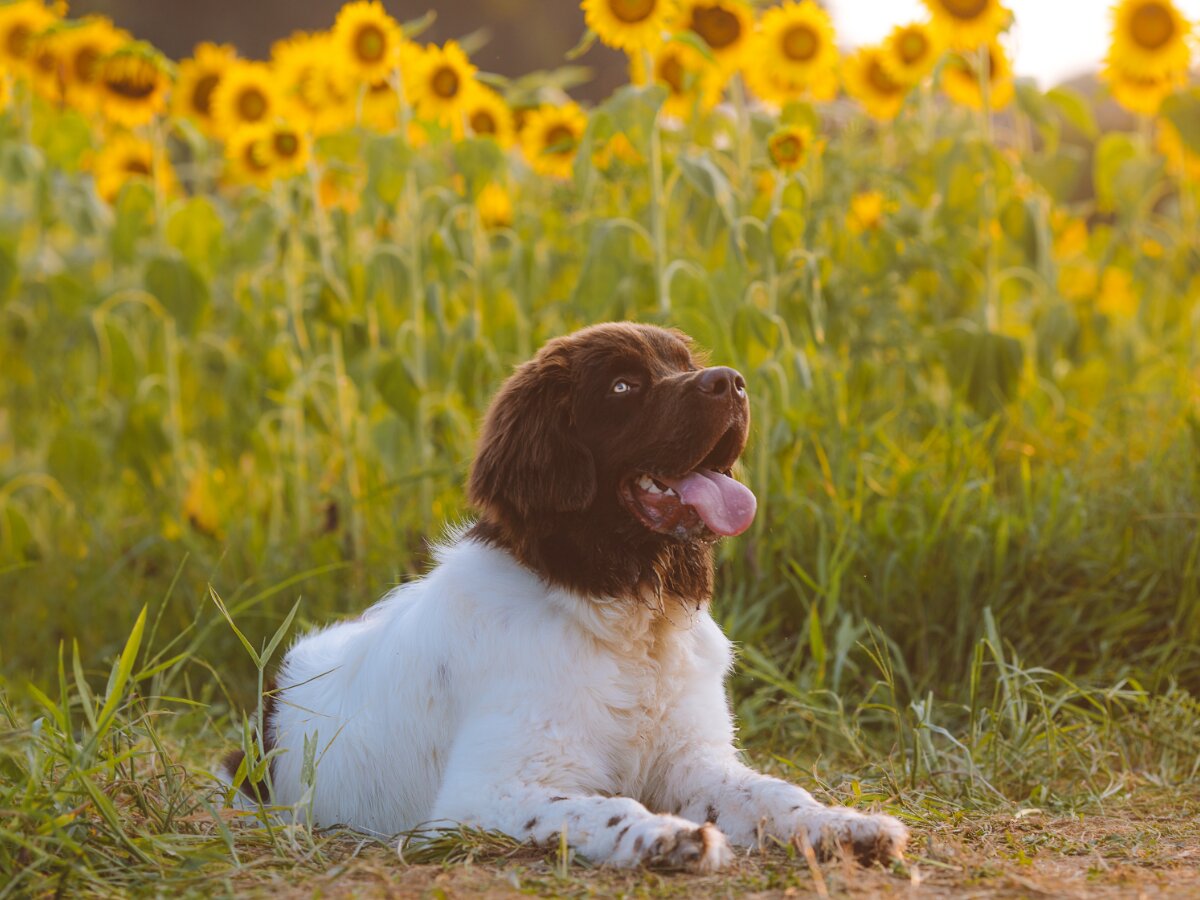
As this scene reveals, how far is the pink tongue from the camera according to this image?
115 inches

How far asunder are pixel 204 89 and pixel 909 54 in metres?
3.00

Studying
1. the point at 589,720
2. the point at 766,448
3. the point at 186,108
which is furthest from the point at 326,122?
the point at 589,720

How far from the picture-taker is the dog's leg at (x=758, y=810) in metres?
2.61

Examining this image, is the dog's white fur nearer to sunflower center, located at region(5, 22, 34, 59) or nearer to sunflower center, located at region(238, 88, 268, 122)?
sunflower center, located at region(238, 88, 268, 122)

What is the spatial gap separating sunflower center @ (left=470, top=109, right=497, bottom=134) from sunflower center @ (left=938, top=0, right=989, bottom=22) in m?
1.78

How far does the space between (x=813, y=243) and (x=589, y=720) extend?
8.53 ft

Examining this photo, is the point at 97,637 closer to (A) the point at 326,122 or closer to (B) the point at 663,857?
(A) the point at 326,122

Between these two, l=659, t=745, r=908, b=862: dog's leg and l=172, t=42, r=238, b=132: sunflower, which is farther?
l=172, t=42, r=238, b=132: sunflower

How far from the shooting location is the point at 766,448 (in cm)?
449

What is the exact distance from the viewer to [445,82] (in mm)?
5176

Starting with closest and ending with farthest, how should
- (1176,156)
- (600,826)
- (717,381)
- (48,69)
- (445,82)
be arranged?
(600,826) < (717,381) < (445,82) < (48,69) < (1176,156)

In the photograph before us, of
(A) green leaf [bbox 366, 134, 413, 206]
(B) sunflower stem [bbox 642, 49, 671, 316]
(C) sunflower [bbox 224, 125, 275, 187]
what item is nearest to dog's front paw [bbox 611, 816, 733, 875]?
(B) sunflower stem [bbox 642, 49, 671, 316]

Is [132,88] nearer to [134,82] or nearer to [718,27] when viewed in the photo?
[134,82]

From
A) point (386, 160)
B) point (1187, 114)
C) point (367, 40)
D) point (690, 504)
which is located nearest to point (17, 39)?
point (367, 40)
